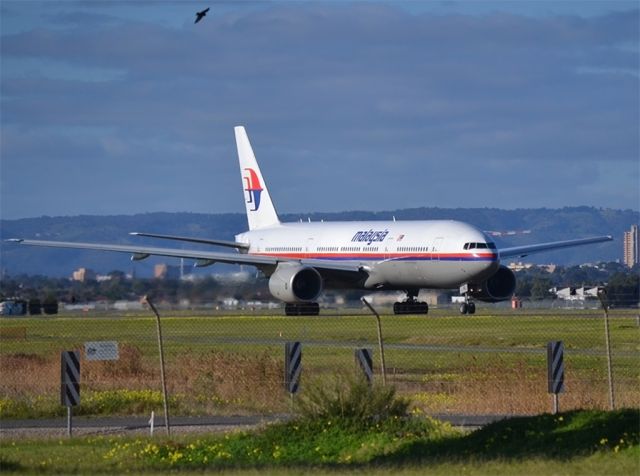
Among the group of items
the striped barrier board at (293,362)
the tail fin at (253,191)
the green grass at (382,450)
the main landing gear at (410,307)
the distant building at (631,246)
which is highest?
the tail fin at (253,191)

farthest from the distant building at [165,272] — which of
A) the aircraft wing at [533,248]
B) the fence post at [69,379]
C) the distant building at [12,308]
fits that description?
the aircraft wing at [533,248]

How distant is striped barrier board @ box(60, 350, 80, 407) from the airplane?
2750cm

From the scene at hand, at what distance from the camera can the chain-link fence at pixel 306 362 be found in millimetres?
24719

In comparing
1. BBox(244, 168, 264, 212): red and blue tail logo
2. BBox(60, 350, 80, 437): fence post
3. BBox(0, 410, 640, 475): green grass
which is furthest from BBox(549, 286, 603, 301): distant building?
BBox(0, 410, 640, 475): green grass

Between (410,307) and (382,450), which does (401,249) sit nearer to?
(410,307)

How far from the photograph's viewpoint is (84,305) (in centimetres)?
3120

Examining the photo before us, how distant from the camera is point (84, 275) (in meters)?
30.7

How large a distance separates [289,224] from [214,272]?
31750 mm

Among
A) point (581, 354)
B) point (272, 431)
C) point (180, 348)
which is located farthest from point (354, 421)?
point (180, 348)

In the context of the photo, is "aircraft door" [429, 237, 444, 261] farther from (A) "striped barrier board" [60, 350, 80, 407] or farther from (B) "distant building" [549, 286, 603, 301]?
(A) "striped barrier board" [60, 350, 80, 407]

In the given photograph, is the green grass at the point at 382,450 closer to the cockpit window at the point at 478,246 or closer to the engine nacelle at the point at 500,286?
the cockpit window at the point at 478,246

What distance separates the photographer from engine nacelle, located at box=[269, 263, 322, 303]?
177 feet

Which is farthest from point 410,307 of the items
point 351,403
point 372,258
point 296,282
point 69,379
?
point 351,403

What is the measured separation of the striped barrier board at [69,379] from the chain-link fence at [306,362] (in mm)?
2717
